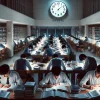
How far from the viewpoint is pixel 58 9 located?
3406cm

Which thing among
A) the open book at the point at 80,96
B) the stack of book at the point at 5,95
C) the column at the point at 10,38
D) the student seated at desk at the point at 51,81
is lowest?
the open book at the point at 80,96

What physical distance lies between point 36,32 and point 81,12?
6.17m

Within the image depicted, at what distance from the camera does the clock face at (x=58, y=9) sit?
110 feet

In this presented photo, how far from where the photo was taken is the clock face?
33.5m

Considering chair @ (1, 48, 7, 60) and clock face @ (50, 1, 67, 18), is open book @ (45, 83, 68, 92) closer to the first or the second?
chair @ (1, 48, 7, 60)

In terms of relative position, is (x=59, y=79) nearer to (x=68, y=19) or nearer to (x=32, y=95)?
(x=32, y=95)

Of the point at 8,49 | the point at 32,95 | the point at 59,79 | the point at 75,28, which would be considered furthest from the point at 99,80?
the point at 75,28

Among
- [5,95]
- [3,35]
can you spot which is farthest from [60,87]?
[3,35]

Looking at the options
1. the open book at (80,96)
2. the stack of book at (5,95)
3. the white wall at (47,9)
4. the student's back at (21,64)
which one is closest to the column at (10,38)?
the student's back at (21,64)

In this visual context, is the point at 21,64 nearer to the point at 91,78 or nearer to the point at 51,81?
the point at 51,81

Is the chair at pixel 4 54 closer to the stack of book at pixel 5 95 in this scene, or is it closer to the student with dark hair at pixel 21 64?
the student with dark hair at pixel 21 64

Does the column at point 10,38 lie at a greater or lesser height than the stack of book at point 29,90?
greater

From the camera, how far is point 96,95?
4965mm

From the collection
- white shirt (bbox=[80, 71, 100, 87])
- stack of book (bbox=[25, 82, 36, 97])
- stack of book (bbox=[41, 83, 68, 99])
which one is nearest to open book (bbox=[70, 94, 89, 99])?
stack of book (bbox=[41, 83, 68, 99])
